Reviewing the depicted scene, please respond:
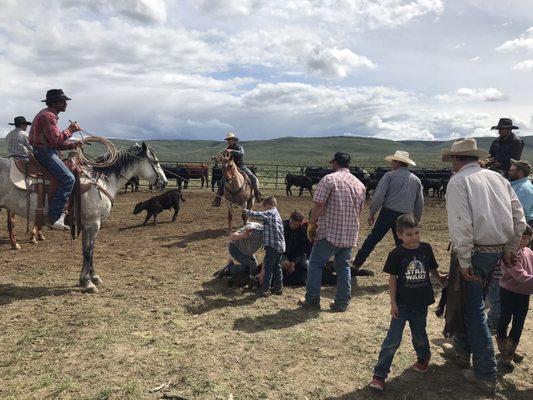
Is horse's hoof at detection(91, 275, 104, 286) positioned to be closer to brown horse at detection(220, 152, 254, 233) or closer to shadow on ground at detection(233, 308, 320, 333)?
shadow on ground at detection(233, 308, 320, 333)

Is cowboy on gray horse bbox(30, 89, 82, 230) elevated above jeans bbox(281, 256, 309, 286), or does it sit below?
above

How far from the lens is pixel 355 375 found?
3996mm

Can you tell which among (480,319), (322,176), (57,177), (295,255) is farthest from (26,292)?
(322,176)

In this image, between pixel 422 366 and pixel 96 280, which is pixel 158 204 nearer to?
pixel 96 280

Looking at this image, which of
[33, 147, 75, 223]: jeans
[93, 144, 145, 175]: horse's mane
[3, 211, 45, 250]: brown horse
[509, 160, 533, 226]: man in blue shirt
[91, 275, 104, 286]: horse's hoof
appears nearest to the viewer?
[509, 160, 533, 226]: man in blue shirt

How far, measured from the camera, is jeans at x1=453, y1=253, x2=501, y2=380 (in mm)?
3656

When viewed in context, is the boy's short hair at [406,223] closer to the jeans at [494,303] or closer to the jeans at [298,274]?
the jeans at [494,303]

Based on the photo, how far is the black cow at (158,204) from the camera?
13.1 metres

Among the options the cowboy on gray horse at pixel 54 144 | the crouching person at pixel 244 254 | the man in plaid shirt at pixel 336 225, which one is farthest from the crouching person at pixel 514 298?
the cowboy on gray horse at pixel 54 144

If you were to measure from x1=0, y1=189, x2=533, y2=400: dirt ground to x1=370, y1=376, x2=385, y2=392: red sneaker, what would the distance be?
7 centimetres

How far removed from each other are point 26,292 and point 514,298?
675cm

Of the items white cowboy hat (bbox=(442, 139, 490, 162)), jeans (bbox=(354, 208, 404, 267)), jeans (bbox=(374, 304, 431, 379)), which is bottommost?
jeans (bbox=(374, 304, 431, 379))

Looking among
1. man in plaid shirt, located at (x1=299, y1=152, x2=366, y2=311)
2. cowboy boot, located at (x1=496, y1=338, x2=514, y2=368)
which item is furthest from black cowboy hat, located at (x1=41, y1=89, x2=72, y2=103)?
cowboy boot, located at (x1=496, y1=338, x2=514, y2=368)

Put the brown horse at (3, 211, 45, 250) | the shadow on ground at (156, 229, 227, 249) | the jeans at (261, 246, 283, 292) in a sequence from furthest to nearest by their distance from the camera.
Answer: the shadow on ground at (156, 229, 227, 249) → the brown horse at (3, 211, 45, 250) → the jeans at (261, 246, 283, 292)
